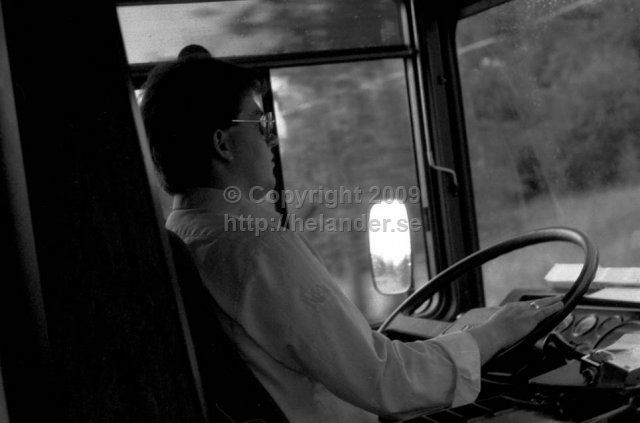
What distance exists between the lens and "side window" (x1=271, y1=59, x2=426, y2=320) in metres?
2.60

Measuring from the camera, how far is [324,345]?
1.47m

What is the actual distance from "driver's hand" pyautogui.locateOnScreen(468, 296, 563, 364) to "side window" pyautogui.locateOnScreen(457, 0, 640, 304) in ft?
2.08

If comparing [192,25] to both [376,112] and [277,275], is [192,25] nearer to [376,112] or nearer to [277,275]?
[376,112]

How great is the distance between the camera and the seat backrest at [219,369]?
149cm

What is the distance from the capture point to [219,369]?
1.50 meters

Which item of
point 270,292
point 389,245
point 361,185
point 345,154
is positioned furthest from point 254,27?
point 270,292

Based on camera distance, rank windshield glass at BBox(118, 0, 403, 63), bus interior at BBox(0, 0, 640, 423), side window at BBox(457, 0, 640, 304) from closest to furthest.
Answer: bus interior at BBox(0, 0, 640, 423) → side window at BBox(457, 0, 640, 304) → windshield glass at BBox(118, 0, 403, 63)

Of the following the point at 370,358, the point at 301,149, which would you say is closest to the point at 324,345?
the point at 370,358

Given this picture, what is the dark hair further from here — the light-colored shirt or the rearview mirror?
the rearview mirror

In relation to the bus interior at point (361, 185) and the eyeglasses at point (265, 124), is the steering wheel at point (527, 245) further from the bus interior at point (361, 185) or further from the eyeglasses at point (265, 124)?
the eyeglasses at point (265, 124)

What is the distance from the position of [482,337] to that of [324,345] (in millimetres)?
364

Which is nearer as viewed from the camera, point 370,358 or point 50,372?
point 50,372

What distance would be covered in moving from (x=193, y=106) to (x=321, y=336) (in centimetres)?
53

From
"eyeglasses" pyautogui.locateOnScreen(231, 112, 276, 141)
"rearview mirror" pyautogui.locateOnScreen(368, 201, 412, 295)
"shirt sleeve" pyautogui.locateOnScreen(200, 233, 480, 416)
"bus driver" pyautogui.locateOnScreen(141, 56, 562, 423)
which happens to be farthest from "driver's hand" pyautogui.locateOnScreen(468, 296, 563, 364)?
"rearview mirror" pyautogui.locateOnScreen(368, 201, 412, 295)
